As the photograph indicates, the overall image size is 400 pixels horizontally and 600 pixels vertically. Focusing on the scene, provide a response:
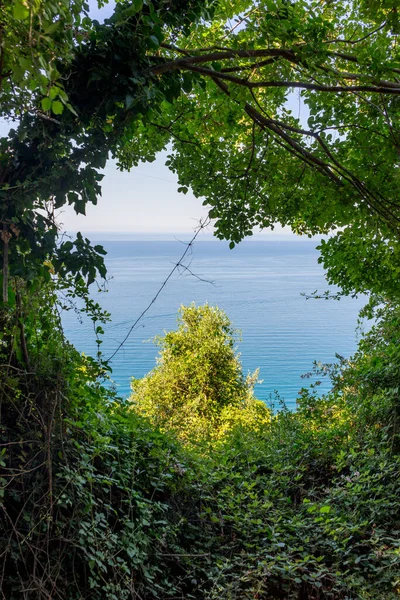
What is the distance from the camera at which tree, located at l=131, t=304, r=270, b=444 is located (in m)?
11.8

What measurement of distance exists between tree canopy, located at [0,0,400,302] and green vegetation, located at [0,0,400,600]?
11mm

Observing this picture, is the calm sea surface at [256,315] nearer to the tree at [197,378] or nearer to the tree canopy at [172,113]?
the tree at [197,378]

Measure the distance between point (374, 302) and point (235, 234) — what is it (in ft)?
10.8

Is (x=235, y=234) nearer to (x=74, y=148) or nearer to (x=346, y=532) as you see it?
(x=74, y=148)

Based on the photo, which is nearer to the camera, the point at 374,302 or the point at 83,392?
the point at 83,392

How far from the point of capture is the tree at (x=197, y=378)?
11750 millimetres

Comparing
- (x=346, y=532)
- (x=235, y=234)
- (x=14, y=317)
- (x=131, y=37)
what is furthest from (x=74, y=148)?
(x=346, y=532)

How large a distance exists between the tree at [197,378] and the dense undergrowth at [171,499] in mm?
6674

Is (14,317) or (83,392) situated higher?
(14,317)

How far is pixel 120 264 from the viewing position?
52938 millimetres

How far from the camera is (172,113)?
439 cm

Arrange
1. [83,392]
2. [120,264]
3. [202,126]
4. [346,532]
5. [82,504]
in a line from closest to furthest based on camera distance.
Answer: [82,504] → [83,392] → [346,532] → [202,126] → [120,264]

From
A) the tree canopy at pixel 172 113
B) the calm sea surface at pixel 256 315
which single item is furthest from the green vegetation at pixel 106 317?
the calm sea surface at pixel 256 315

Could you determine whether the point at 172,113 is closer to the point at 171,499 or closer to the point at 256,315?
the point at 171,499
